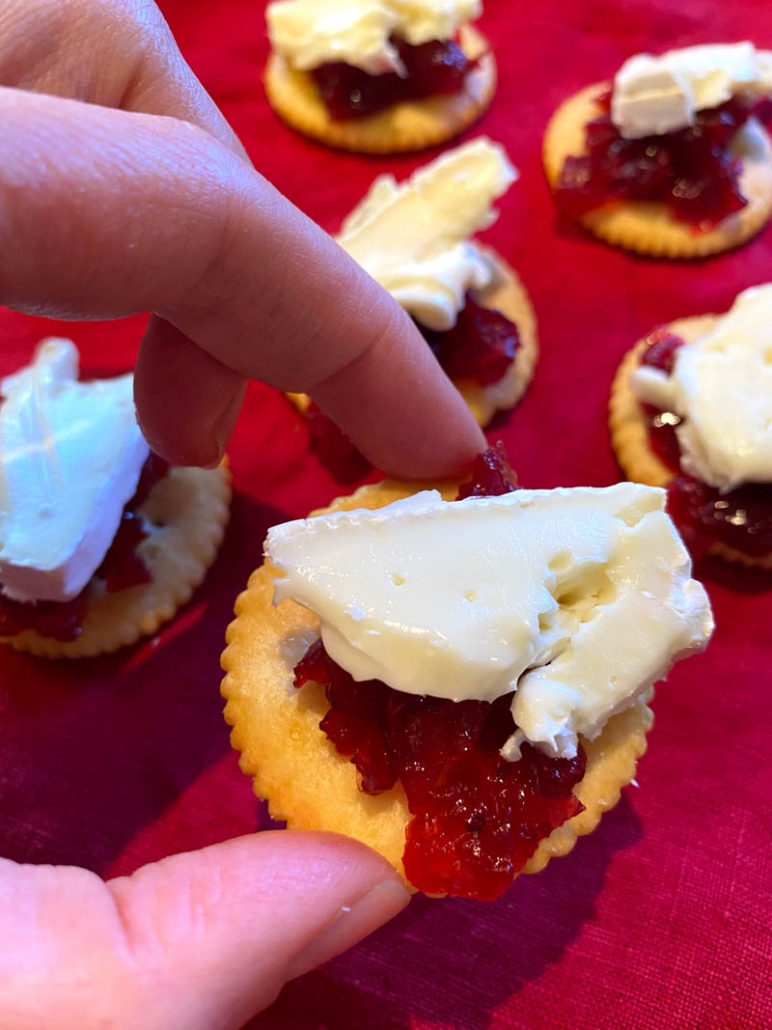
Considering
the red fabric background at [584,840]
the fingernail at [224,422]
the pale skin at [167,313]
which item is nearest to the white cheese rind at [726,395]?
the red fabric background at [584,840]

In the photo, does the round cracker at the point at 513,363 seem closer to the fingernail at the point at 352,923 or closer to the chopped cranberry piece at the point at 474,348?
the chopped cranberry piece at the point at 474,348

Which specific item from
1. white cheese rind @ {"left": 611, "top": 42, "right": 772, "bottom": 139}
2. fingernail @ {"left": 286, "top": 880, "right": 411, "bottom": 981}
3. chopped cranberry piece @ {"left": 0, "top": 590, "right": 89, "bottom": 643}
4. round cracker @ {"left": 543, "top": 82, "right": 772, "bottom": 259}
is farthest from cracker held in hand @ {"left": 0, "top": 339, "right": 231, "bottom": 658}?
white cheese rind @ {"left": 611, "top": 42, "right": 772, "bottom": 139}

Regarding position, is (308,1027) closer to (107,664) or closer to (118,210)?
(107,664)

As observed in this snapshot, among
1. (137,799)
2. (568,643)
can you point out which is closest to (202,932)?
(568,643)

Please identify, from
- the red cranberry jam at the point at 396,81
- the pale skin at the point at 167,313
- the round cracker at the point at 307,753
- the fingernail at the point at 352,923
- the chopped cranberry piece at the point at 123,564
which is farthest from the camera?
the red cranberry jam at the point at 396,81

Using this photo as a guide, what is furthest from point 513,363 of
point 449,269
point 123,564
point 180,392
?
point 123,564

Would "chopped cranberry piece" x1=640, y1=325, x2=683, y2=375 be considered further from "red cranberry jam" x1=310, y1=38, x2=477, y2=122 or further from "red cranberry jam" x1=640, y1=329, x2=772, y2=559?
"red cranberry jam" x1=310, y1=38, x2=477, y2=122

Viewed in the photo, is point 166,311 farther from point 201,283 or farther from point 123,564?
point 123,564
